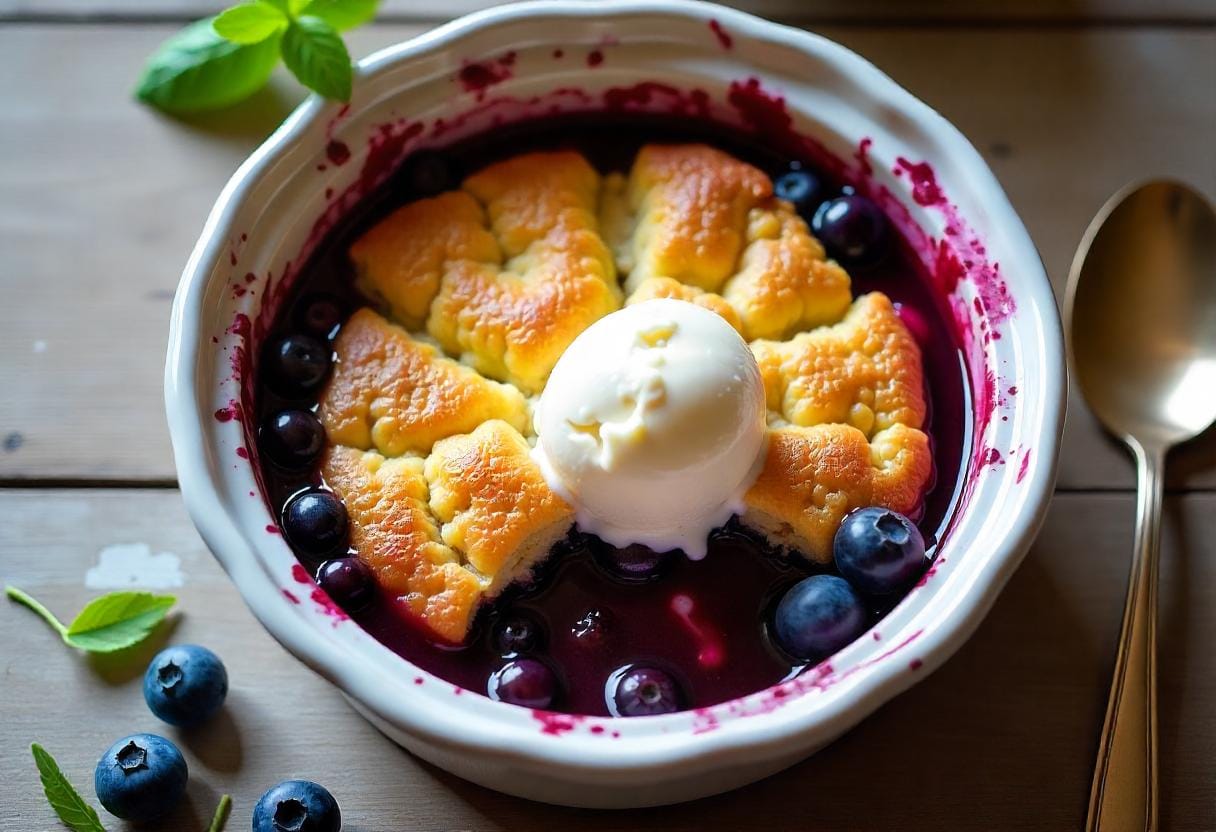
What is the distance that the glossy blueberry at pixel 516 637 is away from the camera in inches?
62.9

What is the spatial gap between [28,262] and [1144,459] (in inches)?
73.6

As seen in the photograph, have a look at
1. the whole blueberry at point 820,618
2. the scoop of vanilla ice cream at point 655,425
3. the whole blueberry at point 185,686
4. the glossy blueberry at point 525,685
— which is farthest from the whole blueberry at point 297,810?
the whole blueberry at point 820,618

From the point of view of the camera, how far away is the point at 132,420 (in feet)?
6.35

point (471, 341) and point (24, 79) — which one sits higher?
point (471, 341)

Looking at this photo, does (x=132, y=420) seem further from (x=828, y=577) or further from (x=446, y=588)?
(x=828, y=577)

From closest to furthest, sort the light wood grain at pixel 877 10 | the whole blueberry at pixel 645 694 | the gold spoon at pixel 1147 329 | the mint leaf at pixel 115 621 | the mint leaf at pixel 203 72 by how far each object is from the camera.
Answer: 1. the whole blueberry at pixel 645 694
2. the mint leaf at pixel 115 621
3. the gold spoon at pixel 1147 329
4. the mint leaf at pixel 203 72
5. the light wood grain at pixel 877 10

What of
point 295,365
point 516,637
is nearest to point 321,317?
point 295,365

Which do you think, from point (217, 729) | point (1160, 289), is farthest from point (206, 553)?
point (1160, 289)

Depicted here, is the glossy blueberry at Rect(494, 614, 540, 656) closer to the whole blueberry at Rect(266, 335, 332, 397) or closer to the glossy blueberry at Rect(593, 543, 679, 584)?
the glossy blueberry at Rect(593, 543, 679, 584)

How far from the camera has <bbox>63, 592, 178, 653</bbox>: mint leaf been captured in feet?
5.71

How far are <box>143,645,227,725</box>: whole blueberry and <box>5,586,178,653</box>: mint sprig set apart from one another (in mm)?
82

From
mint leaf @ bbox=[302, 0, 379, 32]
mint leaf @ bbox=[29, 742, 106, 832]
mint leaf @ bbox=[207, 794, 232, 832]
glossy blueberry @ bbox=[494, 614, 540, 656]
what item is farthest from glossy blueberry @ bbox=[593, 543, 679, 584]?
mint leaf @ bbox=[302, 0, 379, 32]

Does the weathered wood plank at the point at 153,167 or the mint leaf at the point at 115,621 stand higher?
the weathered wood plank at the point at 153,167

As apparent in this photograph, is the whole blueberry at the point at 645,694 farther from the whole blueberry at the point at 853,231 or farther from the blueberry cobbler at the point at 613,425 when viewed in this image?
the whole blueberry at the point at 853,231
